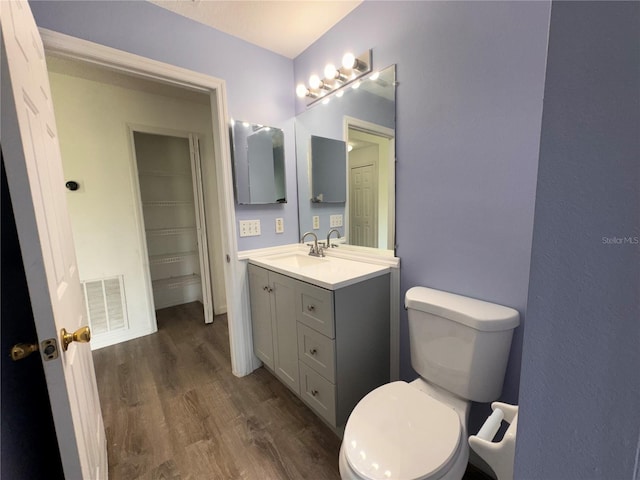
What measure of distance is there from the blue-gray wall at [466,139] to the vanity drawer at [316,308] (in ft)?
1.53

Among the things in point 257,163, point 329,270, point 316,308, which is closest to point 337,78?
point 257,163

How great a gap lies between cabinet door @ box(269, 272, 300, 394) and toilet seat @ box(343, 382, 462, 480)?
591mm

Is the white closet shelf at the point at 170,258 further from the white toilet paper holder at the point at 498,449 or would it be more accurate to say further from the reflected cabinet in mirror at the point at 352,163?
the white toilet paper holder at the point at 498,449

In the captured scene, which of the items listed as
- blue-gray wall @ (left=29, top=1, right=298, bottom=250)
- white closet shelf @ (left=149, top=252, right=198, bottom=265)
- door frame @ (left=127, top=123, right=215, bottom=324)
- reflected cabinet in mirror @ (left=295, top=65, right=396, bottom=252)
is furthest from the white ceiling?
white closet shelf @ (left=149, top=252, right=198, bottom=265)

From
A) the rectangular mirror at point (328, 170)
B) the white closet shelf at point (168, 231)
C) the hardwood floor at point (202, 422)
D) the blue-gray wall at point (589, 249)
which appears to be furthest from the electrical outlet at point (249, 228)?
the white closet shelf at point (168, 231)

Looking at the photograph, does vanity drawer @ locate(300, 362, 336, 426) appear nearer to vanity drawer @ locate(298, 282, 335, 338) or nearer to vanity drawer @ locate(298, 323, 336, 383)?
vanity drawer @ locate(298, 323, 336, 383)

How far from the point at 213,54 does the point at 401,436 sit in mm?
2190

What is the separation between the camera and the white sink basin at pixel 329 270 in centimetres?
127

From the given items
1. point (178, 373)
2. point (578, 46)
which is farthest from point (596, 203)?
point (178, 373)

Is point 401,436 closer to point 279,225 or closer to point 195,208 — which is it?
point 279,225

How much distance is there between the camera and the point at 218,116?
1720 millimetres

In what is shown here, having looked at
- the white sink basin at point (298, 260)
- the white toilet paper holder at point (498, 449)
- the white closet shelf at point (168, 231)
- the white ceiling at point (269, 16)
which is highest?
the white ceiling at point (269, 16)

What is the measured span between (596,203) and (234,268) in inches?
71.1

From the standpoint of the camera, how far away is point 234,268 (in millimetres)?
1850
